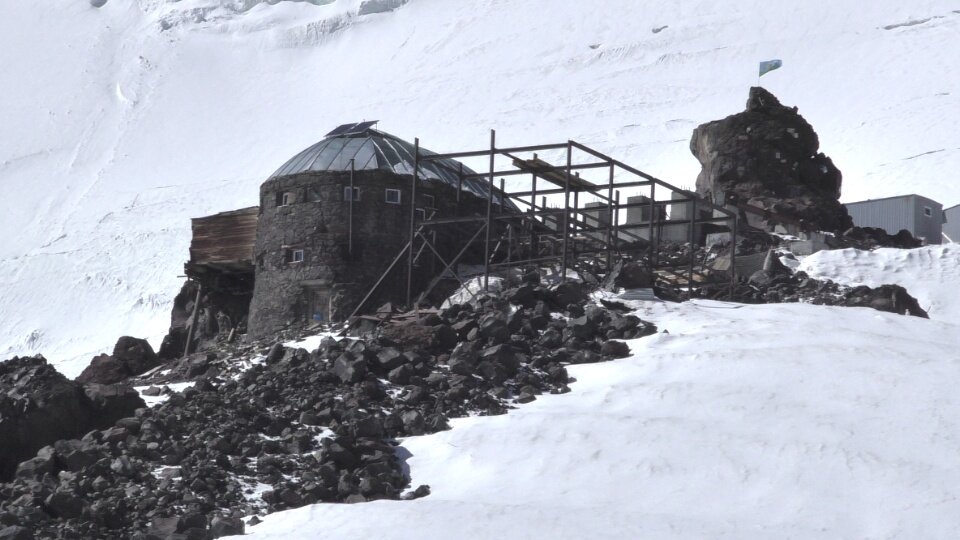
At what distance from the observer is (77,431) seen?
958 inches

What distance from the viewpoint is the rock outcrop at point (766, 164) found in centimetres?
4344

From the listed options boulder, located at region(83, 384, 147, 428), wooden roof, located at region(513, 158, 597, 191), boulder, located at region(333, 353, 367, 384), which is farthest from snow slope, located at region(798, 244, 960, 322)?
boulder, located at region(83, 384, 147, 428)

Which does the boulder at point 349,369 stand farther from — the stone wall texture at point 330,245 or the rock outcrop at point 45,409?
the stone wall texture at point 330,245

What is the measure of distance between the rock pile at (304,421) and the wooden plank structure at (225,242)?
8251 mm

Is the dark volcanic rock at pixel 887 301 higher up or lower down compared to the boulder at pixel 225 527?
higher up

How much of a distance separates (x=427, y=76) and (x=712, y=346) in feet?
271

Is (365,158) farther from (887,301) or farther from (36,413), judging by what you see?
(36,413)

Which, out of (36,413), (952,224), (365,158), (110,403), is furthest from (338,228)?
(952,224)

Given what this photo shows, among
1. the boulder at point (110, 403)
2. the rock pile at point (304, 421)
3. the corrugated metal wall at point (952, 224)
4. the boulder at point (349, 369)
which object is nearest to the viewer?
the rock pile at point (304, 421)

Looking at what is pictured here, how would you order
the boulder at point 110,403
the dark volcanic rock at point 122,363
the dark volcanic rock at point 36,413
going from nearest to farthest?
the dark volcanic rock at point 36,413 → the boulder at point 110,403 → the dark volcanic rock at point 122,363

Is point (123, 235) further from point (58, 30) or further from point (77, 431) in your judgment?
point (77, 431)

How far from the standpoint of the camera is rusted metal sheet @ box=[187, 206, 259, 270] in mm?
39094

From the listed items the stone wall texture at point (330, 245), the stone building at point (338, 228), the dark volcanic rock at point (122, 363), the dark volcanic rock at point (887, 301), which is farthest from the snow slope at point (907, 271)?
the dark volcanic rock at point (122, 363)

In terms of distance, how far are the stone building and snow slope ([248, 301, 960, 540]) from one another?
981cm
